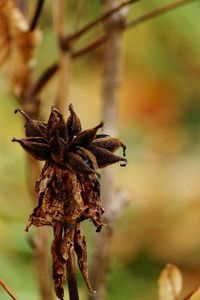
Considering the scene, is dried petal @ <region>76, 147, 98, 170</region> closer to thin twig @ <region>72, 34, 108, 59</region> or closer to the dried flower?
the dried flower

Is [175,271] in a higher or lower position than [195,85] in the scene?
lower

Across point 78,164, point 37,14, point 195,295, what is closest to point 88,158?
point 78,164

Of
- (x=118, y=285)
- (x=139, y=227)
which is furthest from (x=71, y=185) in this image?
(x=139, y=227)

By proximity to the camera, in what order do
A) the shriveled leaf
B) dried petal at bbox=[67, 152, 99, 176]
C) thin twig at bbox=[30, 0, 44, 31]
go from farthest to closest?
thin twig at bbox=[30, 0, 44, 31] < the shriveled leaf < dried petal at bbox=[67, 152, 99, 176]

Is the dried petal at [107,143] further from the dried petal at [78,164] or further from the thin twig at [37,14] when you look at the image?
the thin twig at [37,14]

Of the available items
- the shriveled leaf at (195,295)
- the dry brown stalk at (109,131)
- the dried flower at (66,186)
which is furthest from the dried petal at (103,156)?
the dry brown stalk at (109,131)

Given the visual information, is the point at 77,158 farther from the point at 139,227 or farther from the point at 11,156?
the point at 139,227

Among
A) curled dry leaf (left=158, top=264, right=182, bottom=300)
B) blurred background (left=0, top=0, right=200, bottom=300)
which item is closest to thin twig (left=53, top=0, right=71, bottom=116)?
curled dry leaf (left=158, top=264, right=182, bottom=300)
